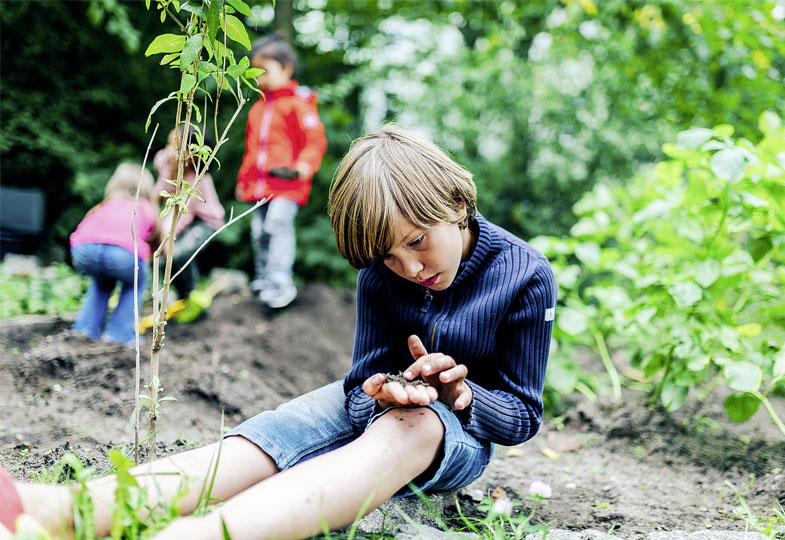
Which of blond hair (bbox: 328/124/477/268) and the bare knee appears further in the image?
blond hair (bbox: 328/124/477/268)

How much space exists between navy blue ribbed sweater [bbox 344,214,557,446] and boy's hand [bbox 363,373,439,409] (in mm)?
170

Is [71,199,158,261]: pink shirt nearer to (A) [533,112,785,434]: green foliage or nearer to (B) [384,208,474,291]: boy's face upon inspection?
(A) [533,112,785,434]: green foliage

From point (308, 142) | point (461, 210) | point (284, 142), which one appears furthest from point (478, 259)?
point (284, 142)

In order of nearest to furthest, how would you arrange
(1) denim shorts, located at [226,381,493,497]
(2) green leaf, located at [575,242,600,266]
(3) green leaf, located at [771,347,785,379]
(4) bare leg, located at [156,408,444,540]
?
(4) bare leg, located at [156,408,444,540]
(1) denim shorts, located at [226,381,493,497]
(3) green leaf, located at [771,347,785,379]
(2) green leaf, located at [575,242,600,266]

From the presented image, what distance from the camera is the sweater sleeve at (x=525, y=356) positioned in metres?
1.59

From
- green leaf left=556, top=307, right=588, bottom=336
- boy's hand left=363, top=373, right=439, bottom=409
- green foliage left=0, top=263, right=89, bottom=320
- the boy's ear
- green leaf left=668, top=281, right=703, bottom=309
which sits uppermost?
the boy's ear

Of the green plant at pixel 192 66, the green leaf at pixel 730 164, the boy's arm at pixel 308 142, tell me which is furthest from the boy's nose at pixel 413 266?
the boy's arm at pixel 308 142

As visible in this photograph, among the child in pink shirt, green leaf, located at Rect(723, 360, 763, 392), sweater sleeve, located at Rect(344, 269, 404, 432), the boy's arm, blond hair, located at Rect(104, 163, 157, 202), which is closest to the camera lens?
sweater sleeve, located at Rect(344, 269, 404, 432)

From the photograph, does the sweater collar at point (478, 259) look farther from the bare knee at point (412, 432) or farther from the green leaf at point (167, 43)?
the green leaf at point (167, 43)

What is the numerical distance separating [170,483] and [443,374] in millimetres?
602

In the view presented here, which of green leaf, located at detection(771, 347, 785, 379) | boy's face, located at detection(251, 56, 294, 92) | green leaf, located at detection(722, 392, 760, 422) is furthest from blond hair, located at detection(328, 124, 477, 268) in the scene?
boy's face, located at detection(251, 56, 294, 92)

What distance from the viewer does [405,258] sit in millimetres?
1506

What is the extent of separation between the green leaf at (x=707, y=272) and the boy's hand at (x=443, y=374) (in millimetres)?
1154

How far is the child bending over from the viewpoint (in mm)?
1235
